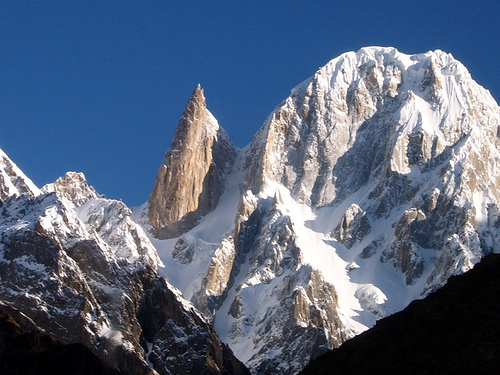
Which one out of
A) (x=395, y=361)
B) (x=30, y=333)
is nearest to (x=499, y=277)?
(x=395, y=361)

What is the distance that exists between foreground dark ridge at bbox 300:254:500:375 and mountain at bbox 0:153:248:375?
2807 inches

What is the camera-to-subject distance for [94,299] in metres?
159

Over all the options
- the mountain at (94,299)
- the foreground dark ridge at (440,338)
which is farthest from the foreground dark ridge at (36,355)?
the mountain at (94,299)

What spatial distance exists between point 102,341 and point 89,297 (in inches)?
337

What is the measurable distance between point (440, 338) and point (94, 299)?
306ft

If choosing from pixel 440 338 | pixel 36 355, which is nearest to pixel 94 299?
pixel 36 355

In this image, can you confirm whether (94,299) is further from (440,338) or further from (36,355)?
(440,338)

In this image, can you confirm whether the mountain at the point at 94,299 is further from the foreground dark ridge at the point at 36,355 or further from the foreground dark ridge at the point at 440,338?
the foreground dark ridge at the point at 440,338

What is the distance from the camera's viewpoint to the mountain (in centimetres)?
14988

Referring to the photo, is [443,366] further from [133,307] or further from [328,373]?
[133,307]

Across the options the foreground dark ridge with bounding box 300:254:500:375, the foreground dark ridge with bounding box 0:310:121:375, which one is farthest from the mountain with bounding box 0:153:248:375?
the foreground dark ridge with bounding box 300:254:500:375

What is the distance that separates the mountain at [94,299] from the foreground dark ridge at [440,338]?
71288mm

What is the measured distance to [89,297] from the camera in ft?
518

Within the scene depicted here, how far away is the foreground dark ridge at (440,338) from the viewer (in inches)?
2616
